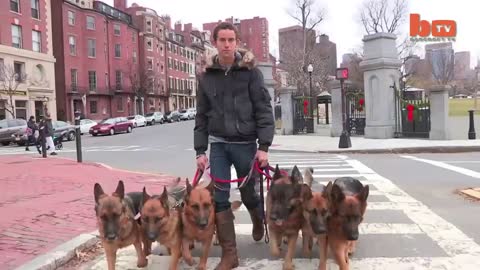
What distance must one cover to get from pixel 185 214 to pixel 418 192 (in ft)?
19.6

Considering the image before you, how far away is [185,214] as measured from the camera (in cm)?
446

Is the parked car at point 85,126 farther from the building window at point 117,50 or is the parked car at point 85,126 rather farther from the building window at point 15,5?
the building window at point 117,50

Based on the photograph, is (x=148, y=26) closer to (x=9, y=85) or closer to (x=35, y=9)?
(x=35, y=9)

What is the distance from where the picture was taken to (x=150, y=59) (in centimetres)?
7562

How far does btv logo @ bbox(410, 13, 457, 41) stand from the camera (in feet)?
146

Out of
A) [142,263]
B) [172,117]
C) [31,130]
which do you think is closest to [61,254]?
[142,263]

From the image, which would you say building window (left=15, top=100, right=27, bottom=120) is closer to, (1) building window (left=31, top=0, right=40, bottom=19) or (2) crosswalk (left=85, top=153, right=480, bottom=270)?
(1) building window (left=31, top=0, right=40, bottom=19)

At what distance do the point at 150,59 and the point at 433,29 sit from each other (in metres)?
44.7

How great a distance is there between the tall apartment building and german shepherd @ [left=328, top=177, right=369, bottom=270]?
38.9 metres

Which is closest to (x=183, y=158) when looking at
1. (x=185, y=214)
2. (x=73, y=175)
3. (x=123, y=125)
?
(x=73, y=175)

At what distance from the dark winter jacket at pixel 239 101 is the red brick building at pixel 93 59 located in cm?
4897

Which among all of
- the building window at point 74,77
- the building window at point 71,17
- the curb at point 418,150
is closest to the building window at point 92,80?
the building window at point 74,77

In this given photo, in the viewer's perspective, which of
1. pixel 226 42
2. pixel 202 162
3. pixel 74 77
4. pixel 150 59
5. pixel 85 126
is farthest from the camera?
pixel 150 59

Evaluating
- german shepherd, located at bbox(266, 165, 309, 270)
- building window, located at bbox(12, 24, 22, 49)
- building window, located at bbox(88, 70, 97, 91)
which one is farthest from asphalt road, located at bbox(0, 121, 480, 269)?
building window, located at bbox(88, 70, 97, 91)
